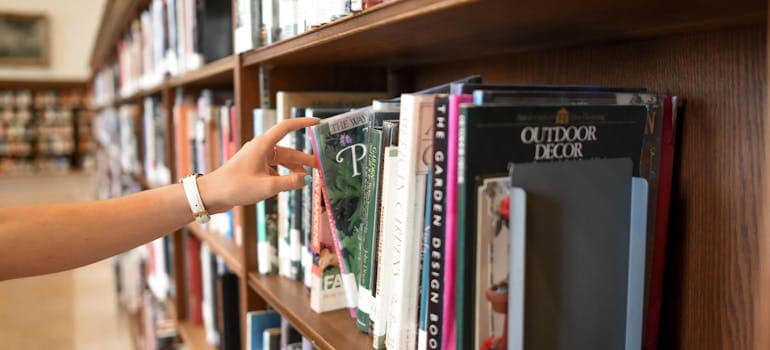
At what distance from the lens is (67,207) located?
94cm

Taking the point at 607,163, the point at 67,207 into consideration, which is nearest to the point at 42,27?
the point at 67,207

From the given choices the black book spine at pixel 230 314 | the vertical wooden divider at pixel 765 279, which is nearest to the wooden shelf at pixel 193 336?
the black book spine at pixel 230 314

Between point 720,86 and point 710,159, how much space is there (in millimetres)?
90

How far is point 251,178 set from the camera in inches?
35.6

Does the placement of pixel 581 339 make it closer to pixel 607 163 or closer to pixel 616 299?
pixel 616 299

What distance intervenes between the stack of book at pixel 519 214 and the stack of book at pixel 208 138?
2.01 feet

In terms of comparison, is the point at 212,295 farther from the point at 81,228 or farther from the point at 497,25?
the point at 497,25

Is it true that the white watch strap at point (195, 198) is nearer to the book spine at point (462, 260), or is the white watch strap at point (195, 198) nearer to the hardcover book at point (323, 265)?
the hardcover book at point (323, 265)

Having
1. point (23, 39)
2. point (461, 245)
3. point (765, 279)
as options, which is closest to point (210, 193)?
point (461, 245)

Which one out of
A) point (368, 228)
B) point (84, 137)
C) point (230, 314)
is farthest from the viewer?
point (84, 137)

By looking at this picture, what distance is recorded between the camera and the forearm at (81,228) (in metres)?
0.90

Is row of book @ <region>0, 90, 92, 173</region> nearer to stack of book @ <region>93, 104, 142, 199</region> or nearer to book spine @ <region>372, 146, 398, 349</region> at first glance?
stack of book @ <region>93, 104, 142, 199</region>

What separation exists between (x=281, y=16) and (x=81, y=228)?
0.48 meters

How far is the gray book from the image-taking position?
0.58 metres
